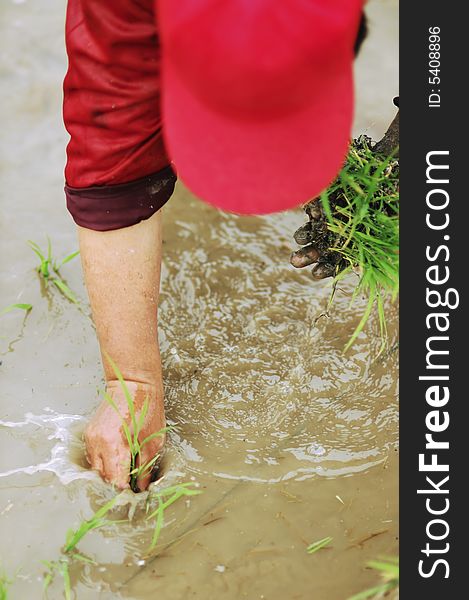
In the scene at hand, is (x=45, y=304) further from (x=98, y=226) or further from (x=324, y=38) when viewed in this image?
(x=324, y=38)

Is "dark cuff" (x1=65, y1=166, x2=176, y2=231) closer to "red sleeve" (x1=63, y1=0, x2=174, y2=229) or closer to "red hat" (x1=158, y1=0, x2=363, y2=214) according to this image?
"red sleeve" (x1=63, y1=0, x2=174, y2=229)

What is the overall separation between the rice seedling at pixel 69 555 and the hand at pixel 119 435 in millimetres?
104

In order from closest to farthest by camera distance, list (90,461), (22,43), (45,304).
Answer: (90,461), (45,304), (22,43)

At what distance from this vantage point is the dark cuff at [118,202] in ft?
6.20

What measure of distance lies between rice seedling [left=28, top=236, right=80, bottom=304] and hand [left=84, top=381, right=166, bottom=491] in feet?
1.58

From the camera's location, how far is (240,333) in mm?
2469

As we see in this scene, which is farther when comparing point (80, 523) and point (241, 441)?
point (241, 441)

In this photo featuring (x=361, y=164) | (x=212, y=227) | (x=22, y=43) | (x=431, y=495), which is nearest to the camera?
(x=431, y=495)

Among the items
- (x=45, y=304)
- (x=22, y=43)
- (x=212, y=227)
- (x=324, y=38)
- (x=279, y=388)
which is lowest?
(x=279, y=388)

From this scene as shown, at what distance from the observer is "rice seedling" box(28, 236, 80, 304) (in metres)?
2.54

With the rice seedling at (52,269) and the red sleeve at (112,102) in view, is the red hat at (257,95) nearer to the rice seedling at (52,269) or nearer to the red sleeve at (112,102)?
the red sleeve at (112,102)

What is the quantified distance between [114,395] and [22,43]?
68.4 inches

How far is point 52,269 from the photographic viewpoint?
103 inches

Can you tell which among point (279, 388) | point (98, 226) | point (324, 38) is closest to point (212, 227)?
point (279, 388)
